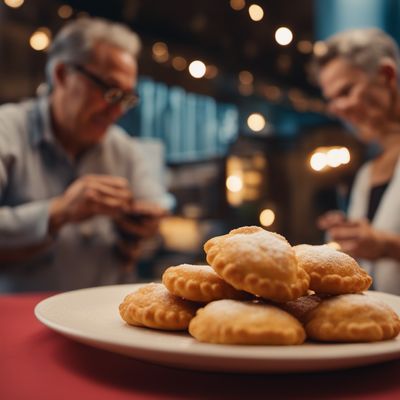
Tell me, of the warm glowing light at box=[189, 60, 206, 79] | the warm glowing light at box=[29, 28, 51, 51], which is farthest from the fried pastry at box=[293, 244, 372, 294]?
the warm glowing light at box=[29, 28, 51, 51]

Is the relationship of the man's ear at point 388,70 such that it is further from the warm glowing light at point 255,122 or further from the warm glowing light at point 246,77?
the warm glowing light at point 255,122

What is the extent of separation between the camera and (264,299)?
76 cm

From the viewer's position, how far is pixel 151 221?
214 centimetres

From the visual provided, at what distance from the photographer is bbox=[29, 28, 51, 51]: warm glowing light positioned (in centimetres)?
418

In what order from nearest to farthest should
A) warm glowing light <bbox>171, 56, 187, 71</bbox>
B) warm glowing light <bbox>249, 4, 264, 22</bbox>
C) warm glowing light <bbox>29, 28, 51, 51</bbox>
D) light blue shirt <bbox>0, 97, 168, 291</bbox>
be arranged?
light blue shirt <bbox>0, 97, 168, 291</bbox> < warm glowing light <bbox>29, 28, 51, 51</bbox> < warm glowing light <bbox>249, 4, 264, 22</bbox> < warm glowing light <bbox>171, 56, 187, 71</bbox>

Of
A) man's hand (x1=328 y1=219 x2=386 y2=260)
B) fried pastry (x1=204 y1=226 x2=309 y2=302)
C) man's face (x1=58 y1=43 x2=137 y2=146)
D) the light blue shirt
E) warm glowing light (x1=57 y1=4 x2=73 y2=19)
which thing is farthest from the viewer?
warm glowing light (x1=57 y1=4 x2=73 y2=19)

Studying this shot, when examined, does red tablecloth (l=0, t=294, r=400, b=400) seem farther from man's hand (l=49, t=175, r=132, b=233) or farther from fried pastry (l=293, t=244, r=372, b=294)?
man's hand (l=49, t=175, r=132, b=233)

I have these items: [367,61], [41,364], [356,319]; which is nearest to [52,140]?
[367,61]

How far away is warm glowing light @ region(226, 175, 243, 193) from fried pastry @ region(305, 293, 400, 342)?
637cm

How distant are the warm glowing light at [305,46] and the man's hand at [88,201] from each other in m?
4.14

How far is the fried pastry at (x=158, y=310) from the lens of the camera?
76 cm

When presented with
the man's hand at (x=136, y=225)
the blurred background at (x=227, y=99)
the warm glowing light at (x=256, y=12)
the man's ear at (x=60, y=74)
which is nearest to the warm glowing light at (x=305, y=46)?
the blurred background at (x=227, y=99)

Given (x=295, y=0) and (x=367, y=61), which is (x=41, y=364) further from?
(x=295, y=0)

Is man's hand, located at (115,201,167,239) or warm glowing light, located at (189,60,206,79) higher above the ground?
warm glowing light, located at (189,60,206,79)
